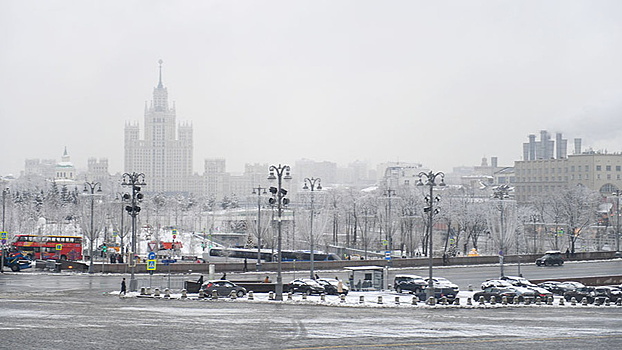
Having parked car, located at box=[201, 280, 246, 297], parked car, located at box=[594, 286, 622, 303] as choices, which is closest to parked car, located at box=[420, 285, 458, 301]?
parked car, located at box=[594, 286, 622, 303]

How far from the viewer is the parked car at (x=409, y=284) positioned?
39.7 metres

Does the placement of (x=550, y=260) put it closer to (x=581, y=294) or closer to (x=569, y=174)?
(x=581, y=294)

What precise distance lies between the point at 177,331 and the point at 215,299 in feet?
40.0

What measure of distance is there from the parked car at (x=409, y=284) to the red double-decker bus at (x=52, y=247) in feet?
98.7

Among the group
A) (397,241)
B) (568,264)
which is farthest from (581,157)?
(568,264)

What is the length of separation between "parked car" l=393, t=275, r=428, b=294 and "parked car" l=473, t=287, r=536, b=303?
12.0ft

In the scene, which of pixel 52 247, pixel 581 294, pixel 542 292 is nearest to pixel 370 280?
pixel 542 292

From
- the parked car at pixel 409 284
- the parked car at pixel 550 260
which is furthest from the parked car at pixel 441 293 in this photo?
the parked car at pixel 550 260

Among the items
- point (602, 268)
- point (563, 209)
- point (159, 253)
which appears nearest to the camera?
point (602, 268)

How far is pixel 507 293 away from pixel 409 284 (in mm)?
5749

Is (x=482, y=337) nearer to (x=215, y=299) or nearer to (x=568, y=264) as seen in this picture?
(x=215, y=299)

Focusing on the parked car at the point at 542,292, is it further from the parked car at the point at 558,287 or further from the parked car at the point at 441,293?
the parked car at the point at 441,293

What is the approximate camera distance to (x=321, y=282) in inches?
1545

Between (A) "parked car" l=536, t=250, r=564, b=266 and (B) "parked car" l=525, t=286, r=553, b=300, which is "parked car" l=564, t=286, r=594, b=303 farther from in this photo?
(A) "parked car" l=536, t=250, r=564, b=266
